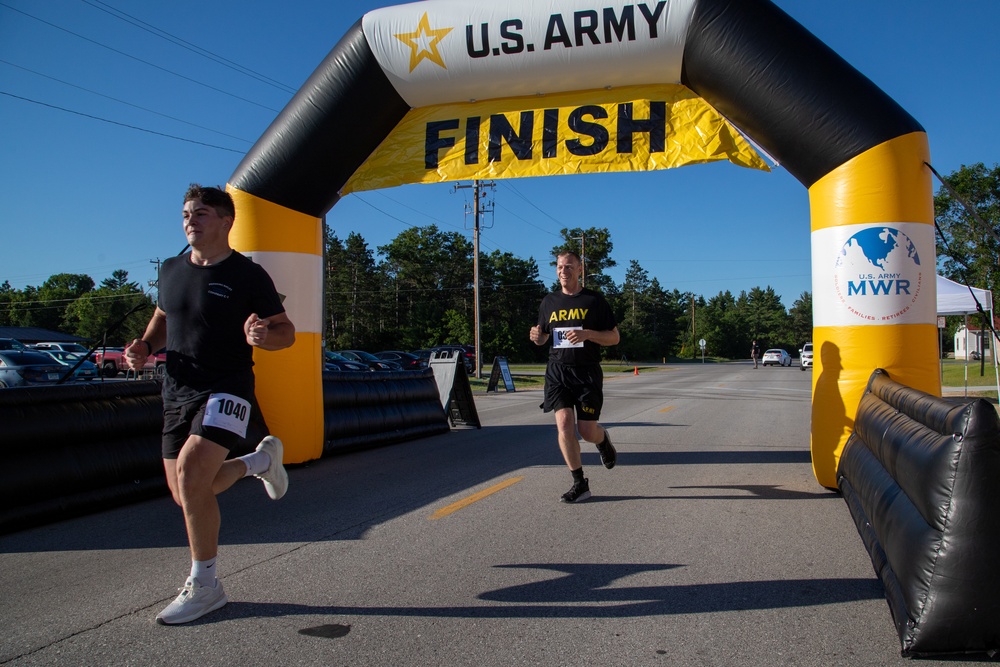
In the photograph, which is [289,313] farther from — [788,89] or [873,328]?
[873,328]

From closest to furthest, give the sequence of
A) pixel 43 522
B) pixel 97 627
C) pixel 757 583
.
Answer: pixel 97 627, pixel 757 583, pixel 43 522

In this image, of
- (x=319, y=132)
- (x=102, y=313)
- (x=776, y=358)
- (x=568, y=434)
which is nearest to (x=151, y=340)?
(x=568, y=434)

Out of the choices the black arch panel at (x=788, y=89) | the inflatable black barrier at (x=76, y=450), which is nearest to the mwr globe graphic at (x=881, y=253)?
the black arch panel at (x=788, y=89)

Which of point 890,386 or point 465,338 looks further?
point 465,338

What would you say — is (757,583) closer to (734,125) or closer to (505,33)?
(734,125)

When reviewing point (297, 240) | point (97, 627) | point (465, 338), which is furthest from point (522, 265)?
point (97, 627)

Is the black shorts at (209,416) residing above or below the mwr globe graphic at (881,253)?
below

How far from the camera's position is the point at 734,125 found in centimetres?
691

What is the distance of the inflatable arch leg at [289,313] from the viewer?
7.35m

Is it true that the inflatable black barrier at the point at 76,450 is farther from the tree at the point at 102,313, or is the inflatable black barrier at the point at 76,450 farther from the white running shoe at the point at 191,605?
the tree at the point at 102,313

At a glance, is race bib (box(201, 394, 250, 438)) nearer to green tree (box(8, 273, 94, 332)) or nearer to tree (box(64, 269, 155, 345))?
tree (box(64, 269, 155, 345))

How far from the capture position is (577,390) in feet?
19.5

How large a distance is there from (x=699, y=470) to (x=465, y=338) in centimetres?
5017

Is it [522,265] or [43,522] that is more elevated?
[522,265]
